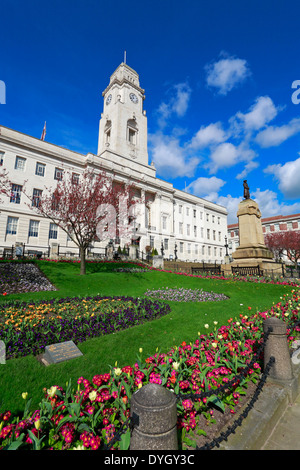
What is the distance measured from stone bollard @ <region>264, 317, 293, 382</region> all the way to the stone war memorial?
50.7 ft

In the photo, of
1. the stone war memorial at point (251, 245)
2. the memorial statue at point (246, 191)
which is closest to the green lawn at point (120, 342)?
the stone war memorial at point (251, 245)

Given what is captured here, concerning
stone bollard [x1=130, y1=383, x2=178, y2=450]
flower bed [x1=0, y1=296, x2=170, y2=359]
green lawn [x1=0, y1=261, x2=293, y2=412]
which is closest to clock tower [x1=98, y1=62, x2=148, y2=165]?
green lawn [x1=0, y1=261, x2=293, y2=412]

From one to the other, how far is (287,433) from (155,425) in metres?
2.04

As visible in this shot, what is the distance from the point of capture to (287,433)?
2.68 metres

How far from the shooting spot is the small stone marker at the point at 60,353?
4238mm

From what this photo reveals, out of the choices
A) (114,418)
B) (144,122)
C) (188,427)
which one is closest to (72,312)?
(114,418)

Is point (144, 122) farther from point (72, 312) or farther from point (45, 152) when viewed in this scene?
point (72, 312)

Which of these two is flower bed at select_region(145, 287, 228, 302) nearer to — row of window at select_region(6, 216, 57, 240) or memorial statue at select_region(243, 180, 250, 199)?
memorial statue at select_region(243, 180, 250, 199)

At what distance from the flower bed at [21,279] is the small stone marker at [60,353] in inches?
286

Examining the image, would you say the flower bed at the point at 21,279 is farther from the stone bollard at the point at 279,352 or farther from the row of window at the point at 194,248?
the row of window at the point at 194,248

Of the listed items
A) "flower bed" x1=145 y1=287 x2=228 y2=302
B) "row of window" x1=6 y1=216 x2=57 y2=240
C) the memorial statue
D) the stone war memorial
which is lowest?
"flower bed" x1=145 y1=287 x2=228 y2=302

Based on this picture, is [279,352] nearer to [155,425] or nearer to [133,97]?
[155,425]

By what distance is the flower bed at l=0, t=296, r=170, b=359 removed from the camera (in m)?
4.91

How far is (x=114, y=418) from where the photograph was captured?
266 cm
